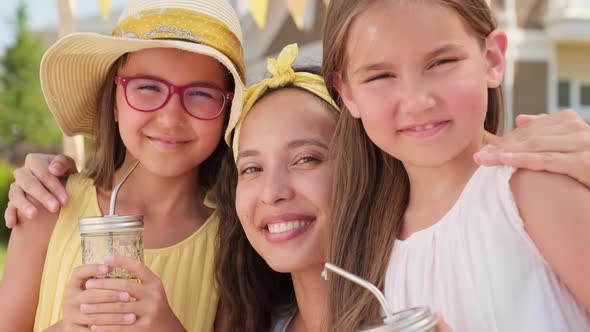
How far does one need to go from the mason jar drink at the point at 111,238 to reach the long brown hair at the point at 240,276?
633mm

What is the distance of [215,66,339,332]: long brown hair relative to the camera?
2416 millimetres

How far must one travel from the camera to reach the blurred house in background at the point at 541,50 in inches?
438

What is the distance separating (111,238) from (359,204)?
2.28 feet

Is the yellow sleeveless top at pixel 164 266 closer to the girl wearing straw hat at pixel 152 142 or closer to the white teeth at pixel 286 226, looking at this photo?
the girl wearing straw hat at pixel 152 142

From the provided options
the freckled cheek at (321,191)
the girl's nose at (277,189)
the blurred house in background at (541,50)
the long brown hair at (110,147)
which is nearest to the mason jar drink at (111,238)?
the girl's nose at (277,189)

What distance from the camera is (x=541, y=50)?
1230 centimetres

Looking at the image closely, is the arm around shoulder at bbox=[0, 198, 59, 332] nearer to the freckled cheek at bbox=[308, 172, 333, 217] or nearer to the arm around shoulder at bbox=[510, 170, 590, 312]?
the freckled cheek at bbox=[308, 172, 333, 217]

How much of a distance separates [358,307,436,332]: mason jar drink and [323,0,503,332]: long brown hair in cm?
64

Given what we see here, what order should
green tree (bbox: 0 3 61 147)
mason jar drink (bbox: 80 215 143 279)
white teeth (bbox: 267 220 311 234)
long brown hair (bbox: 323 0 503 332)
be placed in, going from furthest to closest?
1. green tree (bbox: 0 3 61 147)
2. white teeth (bbox: 267 220 311 234)
3. long brown hair (bbox: 323 0 503 332)
4. mason jar drink (bbox: 80 215 143 279)

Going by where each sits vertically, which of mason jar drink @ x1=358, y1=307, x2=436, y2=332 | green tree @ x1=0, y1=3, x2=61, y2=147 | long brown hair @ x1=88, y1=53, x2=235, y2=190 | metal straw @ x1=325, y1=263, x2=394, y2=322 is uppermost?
green tree @ x1=0, y1=3, x2=61, y2=147

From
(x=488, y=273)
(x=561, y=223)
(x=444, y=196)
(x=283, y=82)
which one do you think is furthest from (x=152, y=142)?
(x=561, y=223)

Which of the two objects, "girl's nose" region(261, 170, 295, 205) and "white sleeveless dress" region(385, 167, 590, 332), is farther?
"girl's nose" region(261, 170, 295, 205)

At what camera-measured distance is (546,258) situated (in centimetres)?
164

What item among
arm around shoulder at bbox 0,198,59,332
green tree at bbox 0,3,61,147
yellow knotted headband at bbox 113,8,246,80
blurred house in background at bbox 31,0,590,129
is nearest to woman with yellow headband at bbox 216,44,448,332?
yellow knotted headband at bbox 113,8,246,80
